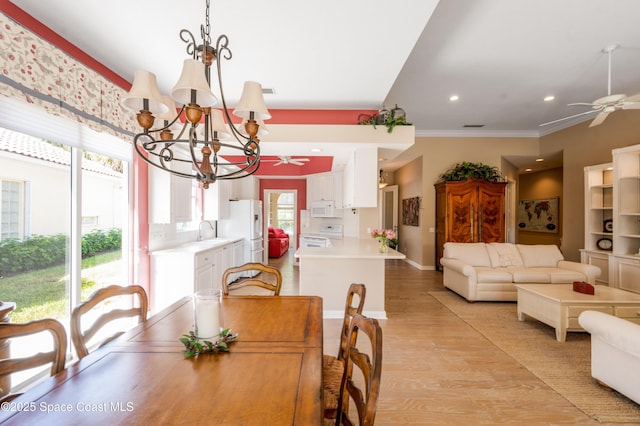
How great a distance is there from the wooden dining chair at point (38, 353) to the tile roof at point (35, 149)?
1713 mm

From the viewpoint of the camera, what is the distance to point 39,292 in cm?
234

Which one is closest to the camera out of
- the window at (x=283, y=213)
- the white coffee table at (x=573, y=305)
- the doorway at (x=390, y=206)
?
the white coffee table at (x=573, y=305)

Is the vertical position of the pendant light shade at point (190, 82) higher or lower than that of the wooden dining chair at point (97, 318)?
higher

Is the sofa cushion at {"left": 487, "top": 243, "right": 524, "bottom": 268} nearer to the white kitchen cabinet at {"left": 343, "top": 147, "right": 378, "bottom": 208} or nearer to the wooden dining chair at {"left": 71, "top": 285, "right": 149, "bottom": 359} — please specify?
the white kitchen cabinet at {"left": 343, "top": 147, "right": 378, "bottom": 208}

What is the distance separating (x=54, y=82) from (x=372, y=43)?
8.11 ft

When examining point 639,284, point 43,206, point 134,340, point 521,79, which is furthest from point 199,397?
point 639,284

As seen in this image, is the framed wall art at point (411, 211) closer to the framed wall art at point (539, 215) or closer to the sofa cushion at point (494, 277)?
the sofa cushion at point (494, 277)

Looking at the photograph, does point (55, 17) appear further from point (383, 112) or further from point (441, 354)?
point (441, 354)

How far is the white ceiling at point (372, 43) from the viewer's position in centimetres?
205

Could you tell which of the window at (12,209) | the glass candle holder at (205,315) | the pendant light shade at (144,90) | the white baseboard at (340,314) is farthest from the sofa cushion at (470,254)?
the window at (12,209)

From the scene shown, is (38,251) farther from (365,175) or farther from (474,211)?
(474,211)

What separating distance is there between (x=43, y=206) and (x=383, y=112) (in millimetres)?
3639

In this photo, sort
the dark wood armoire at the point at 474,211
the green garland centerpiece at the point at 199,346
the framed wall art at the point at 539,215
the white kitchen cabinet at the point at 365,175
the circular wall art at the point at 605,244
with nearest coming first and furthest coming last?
the green garland centerpiece at the point at 199,346
the white kitchen cabinet at the point at 365,175
the circular wall art at the point at 605,244
the dark wood armoire at the point at 474,211
the framed wall art at the point at 539,215

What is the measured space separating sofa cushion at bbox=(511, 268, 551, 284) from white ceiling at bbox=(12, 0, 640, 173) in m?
2.73
